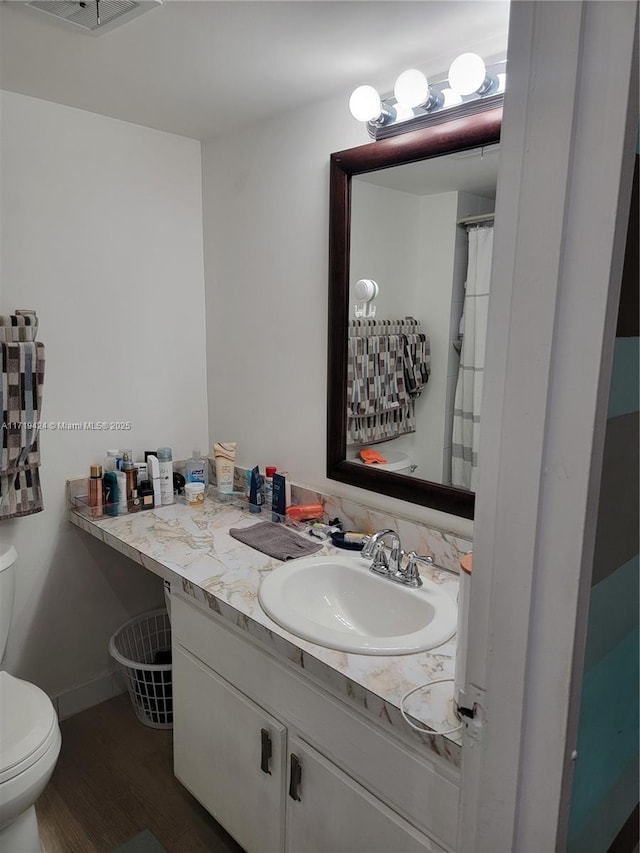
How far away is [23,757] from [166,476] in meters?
0.98

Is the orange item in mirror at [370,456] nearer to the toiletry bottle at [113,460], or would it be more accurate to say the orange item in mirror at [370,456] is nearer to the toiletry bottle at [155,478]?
the toiletry bottle at [155,478]

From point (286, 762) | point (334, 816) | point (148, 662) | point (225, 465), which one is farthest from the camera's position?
point (148, 662)

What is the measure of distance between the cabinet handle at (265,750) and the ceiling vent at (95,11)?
1711 millimetres

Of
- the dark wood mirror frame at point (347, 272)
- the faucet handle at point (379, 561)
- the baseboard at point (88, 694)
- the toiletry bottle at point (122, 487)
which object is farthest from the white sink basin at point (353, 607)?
the baseboard at point (88, 694)

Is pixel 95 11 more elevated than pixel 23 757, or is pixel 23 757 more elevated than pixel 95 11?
pixel 95 11

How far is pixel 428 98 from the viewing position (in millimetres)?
1539

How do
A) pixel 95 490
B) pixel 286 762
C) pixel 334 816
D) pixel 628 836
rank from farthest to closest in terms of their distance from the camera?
pixel 95 490 → pixel 286 762 → pixel 334 816 → pixel 628 836

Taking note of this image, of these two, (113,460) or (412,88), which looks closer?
(412,88)

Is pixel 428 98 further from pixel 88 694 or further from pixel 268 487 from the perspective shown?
pixel 88 694

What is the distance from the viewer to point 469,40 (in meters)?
1.47

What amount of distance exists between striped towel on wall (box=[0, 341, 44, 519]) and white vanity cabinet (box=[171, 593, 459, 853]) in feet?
2.17

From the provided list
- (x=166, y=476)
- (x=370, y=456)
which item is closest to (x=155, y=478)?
(x=166, y=476)

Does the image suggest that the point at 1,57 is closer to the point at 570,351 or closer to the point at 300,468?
the point at 300,468

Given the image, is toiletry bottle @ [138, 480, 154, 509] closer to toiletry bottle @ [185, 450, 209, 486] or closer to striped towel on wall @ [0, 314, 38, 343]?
toiletry bottle @ [185, 450, 209, 486]
